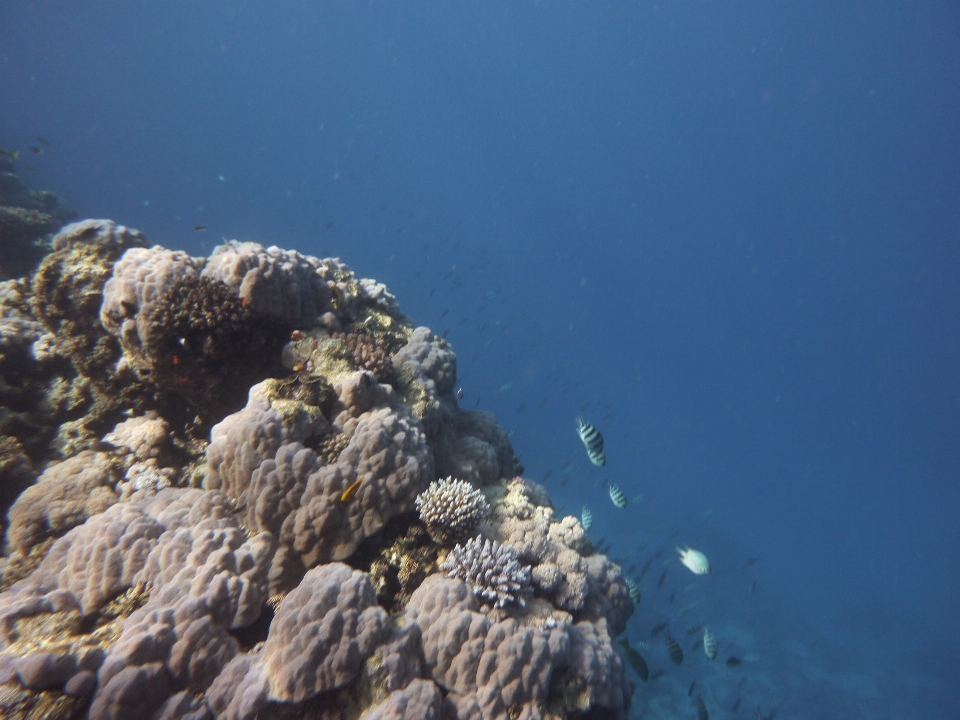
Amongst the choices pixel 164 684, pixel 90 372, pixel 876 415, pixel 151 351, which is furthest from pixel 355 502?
pixel 876 415

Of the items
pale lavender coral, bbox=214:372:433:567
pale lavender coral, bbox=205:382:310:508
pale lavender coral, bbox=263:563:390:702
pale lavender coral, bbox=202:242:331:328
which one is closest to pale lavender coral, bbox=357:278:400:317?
pale lavender coral, bbox=202:242:331:328

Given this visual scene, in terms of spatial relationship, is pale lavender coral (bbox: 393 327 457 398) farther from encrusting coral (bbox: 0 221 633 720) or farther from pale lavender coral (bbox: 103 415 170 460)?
pale lavender coral (bbox: 103 415 170 460)

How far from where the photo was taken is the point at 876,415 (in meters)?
124

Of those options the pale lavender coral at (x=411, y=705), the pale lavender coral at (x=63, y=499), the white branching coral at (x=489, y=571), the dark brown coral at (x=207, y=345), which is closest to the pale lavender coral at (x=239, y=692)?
the pale lavender coral at (x=411, y=705)

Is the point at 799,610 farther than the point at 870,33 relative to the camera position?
No

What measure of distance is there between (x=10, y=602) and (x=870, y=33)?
428 feet

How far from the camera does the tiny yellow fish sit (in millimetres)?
3766

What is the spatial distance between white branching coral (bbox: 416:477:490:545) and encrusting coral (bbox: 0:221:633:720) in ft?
0.07

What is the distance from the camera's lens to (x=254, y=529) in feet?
12.4

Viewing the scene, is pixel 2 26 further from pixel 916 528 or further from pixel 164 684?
pixel 916 528

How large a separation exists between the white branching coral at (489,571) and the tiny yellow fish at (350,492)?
1057 mm

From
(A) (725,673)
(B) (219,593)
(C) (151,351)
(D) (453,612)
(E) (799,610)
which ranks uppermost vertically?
(E) (799,610)

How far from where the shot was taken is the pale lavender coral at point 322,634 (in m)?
2.83

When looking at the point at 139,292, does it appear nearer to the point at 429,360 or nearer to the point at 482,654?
the point at 429,360
